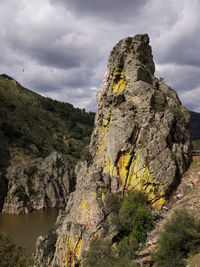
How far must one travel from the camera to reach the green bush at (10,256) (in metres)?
18.2

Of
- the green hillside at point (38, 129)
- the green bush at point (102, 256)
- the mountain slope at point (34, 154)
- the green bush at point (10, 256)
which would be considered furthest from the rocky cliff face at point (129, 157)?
the green hillside at point (38, 129)

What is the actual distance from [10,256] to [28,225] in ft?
119

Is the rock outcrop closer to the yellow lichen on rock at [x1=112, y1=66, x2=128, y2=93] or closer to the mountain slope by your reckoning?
the mountain slope

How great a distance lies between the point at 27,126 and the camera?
9275cm

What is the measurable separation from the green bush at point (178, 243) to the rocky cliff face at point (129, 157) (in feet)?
19.8

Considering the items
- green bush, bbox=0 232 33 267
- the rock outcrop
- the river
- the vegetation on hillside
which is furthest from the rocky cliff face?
the rock outcrop

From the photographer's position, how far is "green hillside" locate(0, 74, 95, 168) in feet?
264

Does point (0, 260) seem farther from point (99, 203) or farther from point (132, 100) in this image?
point (132, 100)

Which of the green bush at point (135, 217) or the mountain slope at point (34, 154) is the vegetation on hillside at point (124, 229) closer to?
the green bush at point (135, 217)

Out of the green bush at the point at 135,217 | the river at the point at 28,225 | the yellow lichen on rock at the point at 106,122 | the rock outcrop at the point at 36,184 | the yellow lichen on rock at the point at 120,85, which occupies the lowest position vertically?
the river at the point at 28,225

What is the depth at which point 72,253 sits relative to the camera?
68.5 feet

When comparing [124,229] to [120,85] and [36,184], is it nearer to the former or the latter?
[120,85]

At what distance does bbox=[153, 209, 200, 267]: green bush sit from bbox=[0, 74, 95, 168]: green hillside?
201ft

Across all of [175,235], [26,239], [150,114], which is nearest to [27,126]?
[26,239]
